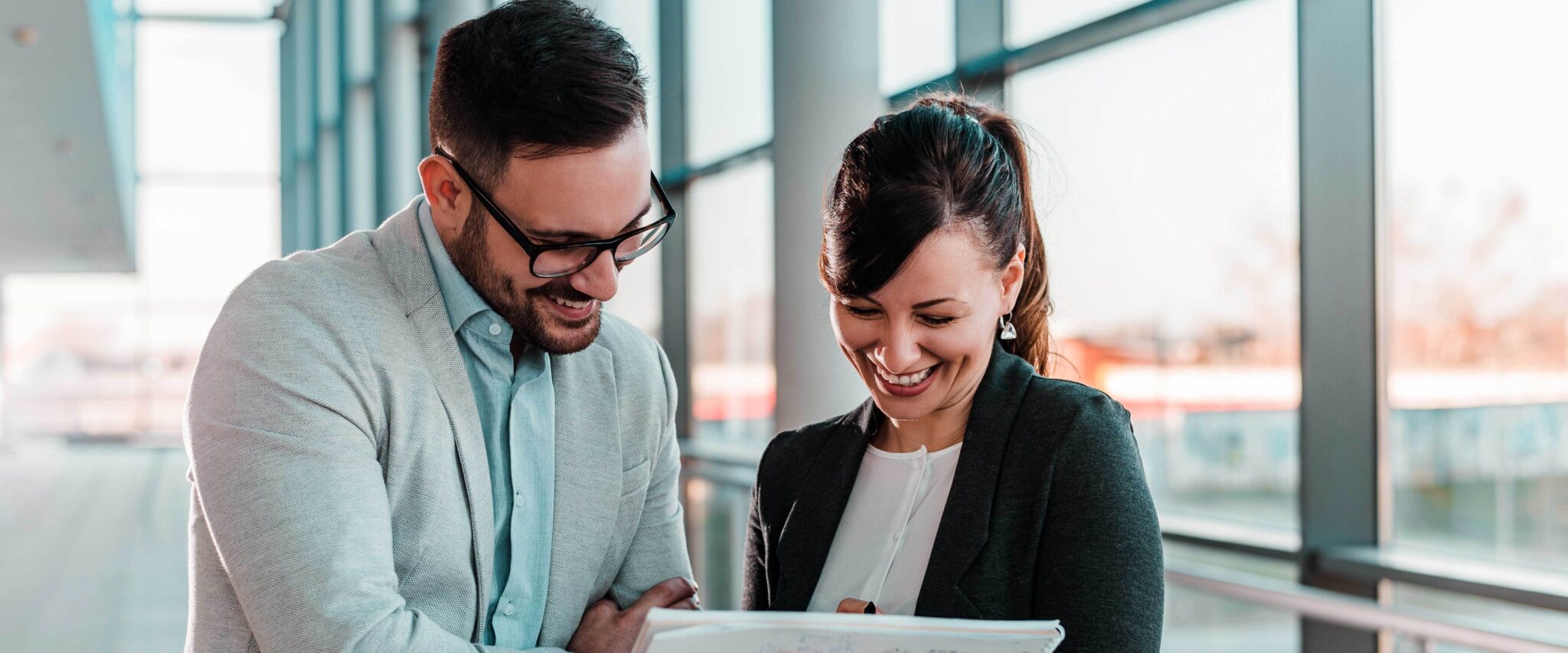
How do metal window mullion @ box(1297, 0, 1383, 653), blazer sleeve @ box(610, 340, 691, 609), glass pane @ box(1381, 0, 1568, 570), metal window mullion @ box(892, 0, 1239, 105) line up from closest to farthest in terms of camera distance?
blazer sleeve @ box(610, 340, 691, 609) → glass pane @ box(1381, 0, 1568, 570) → metal window mullion @ box(1297, 0, 1383, 653) → metal window mullion @ box(892, 0, 1239, 105)

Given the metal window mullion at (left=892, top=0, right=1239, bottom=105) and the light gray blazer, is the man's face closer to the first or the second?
the light gray blazer

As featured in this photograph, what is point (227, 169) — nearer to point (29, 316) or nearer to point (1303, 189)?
point (29, 316)

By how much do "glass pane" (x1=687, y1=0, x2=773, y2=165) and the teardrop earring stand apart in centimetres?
317

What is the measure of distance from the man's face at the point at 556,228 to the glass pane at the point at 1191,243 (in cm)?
123

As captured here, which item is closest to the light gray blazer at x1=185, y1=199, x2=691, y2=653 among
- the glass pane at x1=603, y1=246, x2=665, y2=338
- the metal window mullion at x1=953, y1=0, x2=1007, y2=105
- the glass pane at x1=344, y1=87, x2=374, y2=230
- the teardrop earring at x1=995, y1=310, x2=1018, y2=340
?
the teardrop earring at x1=995, y1=310, x2=1018, y2=340

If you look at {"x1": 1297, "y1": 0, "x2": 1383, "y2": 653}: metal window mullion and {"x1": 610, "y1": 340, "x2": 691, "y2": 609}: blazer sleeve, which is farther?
{"x1": 1297, "y1": 0, "x2": 1383, "y2": 653}: metal window mullion

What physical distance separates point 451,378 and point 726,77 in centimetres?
381

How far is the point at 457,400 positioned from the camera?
52.5 inches

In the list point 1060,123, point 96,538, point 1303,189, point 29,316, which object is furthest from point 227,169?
point 1303,189

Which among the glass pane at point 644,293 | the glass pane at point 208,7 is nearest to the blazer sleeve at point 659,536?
the glass pane at point 644,293

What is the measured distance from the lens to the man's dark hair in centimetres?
131

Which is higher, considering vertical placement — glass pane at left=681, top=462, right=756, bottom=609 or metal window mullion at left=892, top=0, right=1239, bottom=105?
metal window mullion at left=892, top=0, right=1239, bottom=105

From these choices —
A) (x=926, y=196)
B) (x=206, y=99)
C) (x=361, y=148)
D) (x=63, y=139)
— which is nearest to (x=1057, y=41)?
(x=926, y=196)

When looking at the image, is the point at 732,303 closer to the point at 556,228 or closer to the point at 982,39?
the point at 982,39
